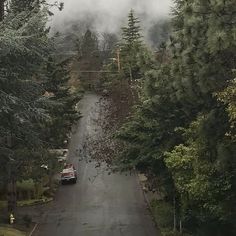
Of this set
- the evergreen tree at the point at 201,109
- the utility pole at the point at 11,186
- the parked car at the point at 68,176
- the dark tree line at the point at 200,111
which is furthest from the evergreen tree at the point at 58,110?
the evergreen tree at the point at 201,109

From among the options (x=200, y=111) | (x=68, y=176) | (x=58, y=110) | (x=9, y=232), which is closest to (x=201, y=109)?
(x=200, y=111)

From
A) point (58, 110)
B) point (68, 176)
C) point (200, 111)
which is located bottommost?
point (68, 176)

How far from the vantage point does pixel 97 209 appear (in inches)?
1489

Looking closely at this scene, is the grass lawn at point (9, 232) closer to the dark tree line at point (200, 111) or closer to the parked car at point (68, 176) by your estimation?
the dark tree line at point (200, 111)

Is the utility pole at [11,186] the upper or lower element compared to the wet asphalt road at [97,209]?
upper

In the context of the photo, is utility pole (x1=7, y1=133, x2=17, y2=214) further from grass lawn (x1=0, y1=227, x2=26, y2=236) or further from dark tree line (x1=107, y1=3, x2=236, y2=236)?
dark tree line (x1=107, y1=3, x2=236, y2=236)

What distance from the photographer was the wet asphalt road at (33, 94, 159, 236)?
31.6 metres

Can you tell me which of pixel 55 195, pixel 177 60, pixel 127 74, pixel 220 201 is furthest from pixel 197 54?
pixel 127 74

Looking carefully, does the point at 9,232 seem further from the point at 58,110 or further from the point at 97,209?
the point at 58,110

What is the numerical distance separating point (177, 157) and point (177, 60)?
4.32 meters

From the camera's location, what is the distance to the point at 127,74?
60.6 metres

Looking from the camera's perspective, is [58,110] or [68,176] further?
[68,176]

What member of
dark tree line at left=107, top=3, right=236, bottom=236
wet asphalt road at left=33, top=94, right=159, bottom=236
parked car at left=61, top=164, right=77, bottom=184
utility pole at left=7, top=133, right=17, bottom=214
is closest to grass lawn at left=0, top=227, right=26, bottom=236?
wet asphalt road at left=33, top=94, right=159, bottom=236

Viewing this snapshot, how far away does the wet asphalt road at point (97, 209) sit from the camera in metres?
31.6
